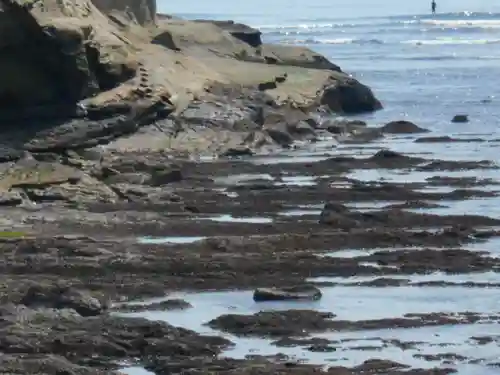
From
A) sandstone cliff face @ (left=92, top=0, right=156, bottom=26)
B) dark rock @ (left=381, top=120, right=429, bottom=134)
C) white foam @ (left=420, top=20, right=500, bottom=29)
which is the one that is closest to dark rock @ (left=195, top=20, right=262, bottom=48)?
sandstone cliff face @ (left=92, top=0, right=156, bottom=26)

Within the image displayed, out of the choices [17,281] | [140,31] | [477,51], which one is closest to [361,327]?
[17,281]

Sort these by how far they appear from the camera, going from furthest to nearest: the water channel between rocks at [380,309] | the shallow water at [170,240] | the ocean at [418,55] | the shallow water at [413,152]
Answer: the ocean at [418,55], the shallow water at [170,240], the shallow water at [413,152], the water channel between rocks at [380,309]

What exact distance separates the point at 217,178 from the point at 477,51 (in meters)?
65.1

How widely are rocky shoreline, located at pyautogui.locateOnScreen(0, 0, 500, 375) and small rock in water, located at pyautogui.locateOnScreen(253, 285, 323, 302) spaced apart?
56 centimetres

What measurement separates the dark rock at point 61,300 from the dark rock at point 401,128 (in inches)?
1150

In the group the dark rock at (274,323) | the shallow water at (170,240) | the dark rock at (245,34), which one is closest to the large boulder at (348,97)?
the dark rock at (245,34)

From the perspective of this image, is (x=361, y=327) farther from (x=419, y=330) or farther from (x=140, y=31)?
(x=140, y=31)

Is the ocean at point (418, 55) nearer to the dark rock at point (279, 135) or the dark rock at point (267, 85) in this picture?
the dark rock at point (267, 85)

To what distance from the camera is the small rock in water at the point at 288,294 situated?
2002 centimetres

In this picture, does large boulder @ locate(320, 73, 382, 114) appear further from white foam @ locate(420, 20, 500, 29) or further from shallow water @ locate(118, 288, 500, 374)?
white foam @ locate(420, 20, 500, 29)

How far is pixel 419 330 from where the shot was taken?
18219 mm

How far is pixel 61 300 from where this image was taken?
18031 millimetres

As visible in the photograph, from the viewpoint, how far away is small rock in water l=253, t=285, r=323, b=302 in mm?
20016

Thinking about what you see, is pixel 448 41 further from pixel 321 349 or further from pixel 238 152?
pixel 321 349
